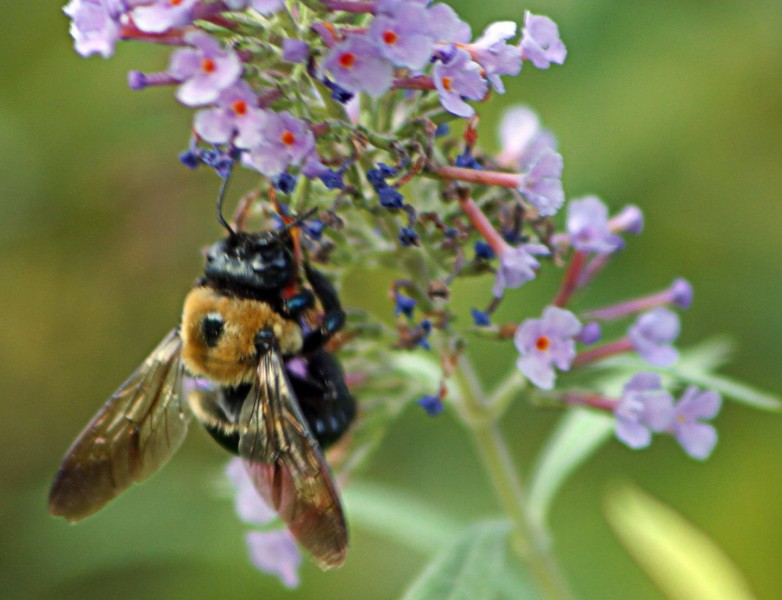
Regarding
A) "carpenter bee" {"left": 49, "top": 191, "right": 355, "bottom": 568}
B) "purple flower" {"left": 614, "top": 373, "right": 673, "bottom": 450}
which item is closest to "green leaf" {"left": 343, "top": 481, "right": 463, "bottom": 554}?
"carpenter bee" {"left": 49, "top": 191, "right": 355, "bottom": 568}

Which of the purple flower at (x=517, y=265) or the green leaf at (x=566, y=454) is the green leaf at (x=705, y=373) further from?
the purple flower at (x=517, y=265)

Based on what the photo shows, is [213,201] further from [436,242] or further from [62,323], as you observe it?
[436,242]

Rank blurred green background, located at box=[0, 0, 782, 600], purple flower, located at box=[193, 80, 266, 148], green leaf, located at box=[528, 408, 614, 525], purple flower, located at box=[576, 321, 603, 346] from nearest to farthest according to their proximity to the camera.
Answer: purple flower, located at box=[193, 80, 266, 148]
purple flower, located at box=[576, 321, 603, 346]
green leaf, located at box=[528, 408, 614, 525]
blurred green background, located at box=[0, 0, 782, 600]

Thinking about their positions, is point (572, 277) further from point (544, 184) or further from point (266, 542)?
point (266, 542)

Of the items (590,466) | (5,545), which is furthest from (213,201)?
(590,466)

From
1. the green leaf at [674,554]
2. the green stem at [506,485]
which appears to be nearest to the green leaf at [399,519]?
the green stem at [506,485]

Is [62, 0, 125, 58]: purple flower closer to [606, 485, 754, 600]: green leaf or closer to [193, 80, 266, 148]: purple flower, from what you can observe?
[193, 80, 266, 148]: purple flower
